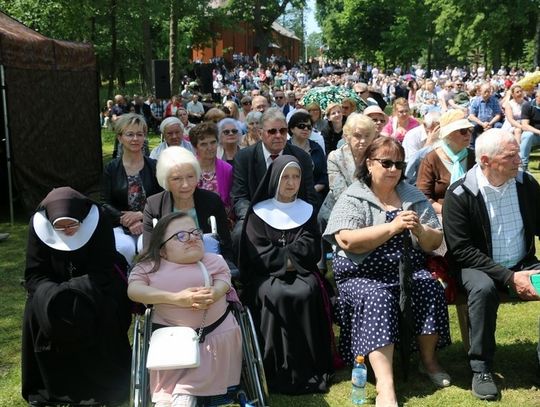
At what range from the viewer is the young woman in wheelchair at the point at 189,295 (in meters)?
3.47

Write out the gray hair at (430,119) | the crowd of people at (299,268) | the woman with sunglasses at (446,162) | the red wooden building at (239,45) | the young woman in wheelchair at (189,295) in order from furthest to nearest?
the red wooden building at (239,45)
the gray hair at (430,119)
the woman with sunglasses at (446,162)
the crowd of people at (299,268)
the young woman in wheelchair at (189,295)

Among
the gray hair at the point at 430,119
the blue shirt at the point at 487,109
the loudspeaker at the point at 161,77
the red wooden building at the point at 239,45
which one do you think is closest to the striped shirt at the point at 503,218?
the gray hair at the point at 430,119

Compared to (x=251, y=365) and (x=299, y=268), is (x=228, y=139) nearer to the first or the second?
(x=299, y=268)

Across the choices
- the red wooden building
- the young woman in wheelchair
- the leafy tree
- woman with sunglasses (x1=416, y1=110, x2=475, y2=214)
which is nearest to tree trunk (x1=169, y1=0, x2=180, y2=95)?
woman with sunglasses (x1=416, y1=110, x2=475, y2=214)

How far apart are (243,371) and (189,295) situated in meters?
0.59

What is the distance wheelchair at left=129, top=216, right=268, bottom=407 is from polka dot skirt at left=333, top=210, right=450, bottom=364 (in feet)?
2.39

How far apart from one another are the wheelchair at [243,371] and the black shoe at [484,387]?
1.37 m

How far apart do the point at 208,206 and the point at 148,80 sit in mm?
23253

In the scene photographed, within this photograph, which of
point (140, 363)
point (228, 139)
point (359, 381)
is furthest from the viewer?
point (228, 139)

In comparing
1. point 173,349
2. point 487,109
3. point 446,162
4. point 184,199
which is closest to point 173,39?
point 487,109

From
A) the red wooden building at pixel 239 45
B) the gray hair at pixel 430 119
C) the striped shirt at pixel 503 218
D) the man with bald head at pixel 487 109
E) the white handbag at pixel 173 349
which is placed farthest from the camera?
the red wooden building at pixel 239 45

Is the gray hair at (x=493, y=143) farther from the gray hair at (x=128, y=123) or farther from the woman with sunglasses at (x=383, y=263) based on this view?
the gray hair at (x=128, y=123)

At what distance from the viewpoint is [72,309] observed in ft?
12.1

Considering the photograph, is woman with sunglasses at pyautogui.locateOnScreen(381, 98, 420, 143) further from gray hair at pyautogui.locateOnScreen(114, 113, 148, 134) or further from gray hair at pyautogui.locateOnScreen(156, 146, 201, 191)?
gray hair at pyautogui.locateOnScreen(156, 146, 201, 191)
